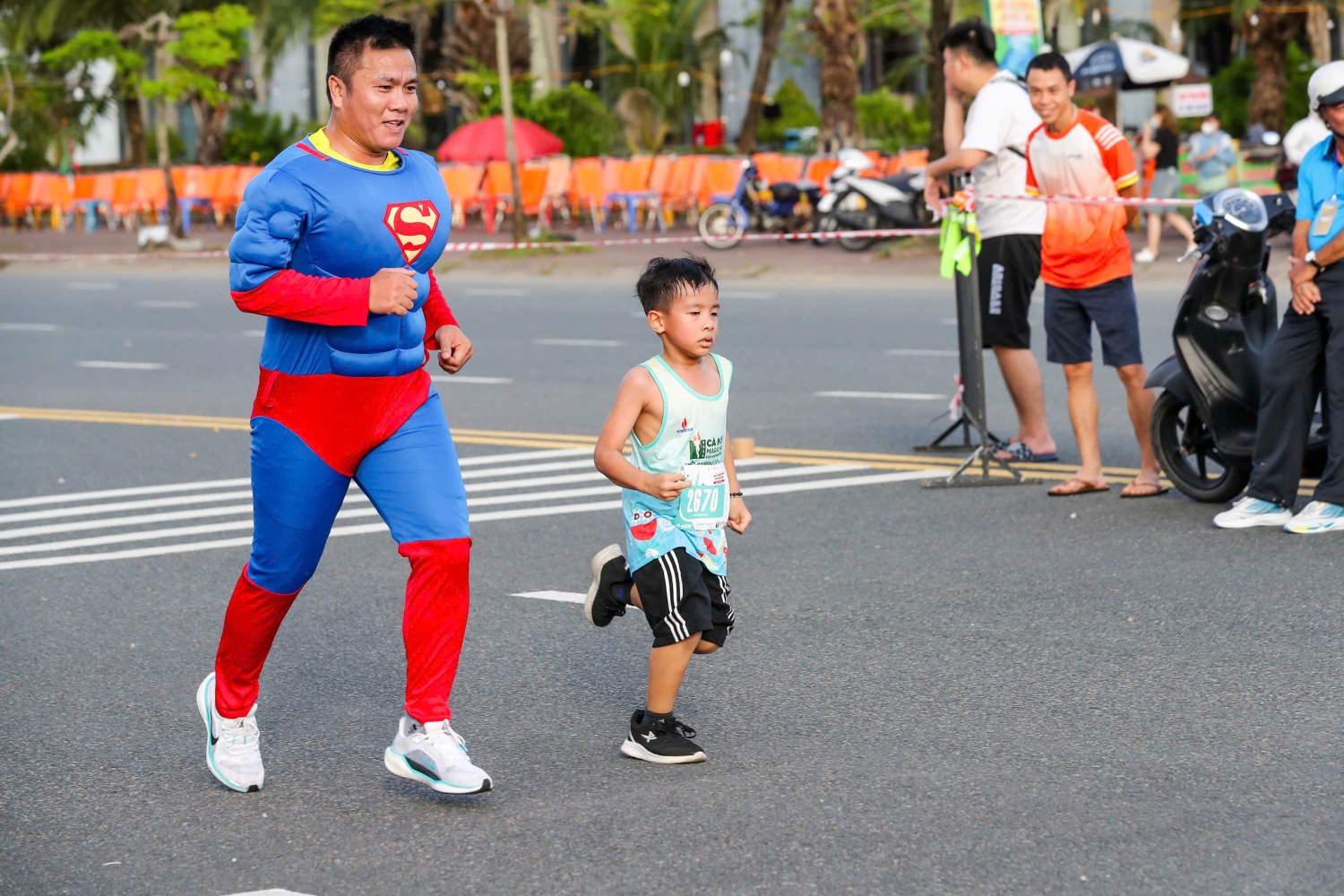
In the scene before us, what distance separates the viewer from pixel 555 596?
23.0 feet

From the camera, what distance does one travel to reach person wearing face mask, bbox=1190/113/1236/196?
24.6 meters

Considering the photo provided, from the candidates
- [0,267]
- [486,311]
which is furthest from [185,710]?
[0,267]

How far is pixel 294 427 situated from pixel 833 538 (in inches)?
149

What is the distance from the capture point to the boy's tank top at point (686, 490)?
4.74 m

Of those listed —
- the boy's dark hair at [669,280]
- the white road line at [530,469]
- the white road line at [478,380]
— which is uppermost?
the boy's dark hair at [669,280]

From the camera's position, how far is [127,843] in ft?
14.4

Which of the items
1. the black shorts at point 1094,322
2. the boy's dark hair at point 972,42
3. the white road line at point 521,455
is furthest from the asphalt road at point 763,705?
the boy's dark hair at point 972,42

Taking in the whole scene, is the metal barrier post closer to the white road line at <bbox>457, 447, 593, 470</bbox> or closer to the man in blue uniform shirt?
the man in blue uniform shirt

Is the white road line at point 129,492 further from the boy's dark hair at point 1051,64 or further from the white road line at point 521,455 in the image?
the boy's dark hair at point 1051,64

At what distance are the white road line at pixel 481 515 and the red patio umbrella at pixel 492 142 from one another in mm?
23896

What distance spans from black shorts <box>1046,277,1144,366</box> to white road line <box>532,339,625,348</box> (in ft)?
25.9

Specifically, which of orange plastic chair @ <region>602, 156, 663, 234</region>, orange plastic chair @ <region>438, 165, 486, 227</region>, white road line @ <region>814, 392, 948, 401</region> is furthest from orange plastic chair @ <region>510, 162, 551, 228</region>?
white road line @ <region>814, 392, 948, 401</region>

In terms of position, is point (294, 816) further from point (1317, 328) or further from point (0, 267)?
point (0, 267)

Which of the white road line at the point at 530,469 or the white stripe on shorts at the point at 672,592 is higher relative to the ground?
the white stripe on shorts at the point at 672,592
